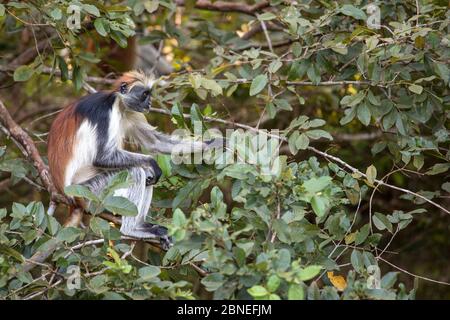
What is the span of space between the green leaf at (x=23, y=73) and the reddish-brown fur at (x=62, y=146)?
464mm

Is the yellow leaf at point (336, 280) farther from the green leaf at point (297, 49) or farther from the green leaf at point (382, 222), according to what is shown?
the green leaf at point (297, 49)

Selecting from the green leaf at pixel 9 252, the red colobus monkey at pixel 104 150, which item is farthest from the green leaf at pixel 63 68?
the green leaf at pixel 9 252

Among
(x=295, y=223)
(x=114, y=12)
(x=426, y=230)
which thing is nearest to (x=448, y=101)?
(x=295, y=223)

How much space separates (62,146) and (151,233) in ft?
2.78

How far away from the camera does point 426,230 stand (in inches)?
333

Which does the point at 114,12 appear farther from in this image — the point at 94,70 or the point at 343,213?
the point at 94,70

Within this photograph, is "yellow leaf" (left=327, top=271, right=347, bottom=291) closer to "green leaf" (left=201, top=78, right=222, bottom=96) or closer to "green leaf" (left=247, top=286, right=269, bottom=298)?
"green leaf" (left=247, top=286, right=269, bottom=298)

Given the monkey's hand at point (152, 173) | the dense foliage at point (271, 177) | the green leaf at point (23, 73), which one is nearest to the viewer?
the dense foliage at point (271, 177)

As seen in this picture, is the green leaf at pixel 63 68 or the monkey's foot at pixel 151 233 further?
the green leaf at pixel 63 68

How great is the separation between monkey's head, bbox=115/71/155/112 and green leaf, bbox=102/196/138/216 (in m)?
1.90

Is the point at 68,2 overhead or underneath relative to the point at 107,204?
overhead

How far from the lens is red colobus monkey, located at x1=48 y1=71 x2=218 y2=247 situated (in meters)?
5.00

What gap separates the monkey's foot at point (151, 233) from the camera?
494 cm

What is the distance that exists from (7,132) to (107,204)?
190cm
